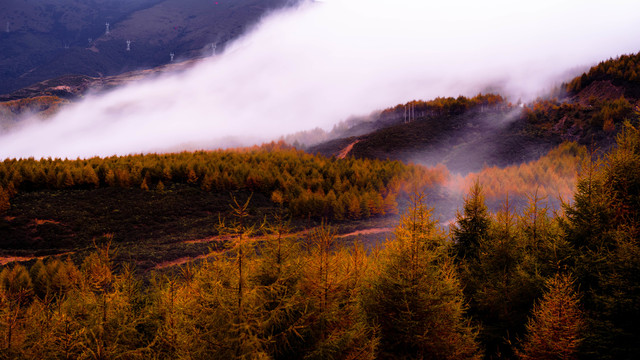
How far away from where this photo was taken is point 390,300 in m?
8.05

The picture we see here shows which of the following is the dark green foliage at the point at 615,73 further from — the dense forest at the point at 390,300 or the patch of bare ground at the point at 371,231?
the dense forest at the point at 390,300

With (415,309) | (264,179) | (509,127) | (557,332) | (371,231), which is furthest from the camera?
(509,127)

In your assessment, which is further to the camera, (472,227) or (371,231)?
A: (371,231)

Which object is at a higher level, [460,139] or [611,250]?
[460,139]

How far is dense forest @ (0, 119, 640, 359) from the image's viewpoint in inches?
219

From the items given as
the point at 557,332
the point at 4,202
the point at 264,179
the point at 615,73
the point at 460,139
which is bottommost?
the point at 557,332

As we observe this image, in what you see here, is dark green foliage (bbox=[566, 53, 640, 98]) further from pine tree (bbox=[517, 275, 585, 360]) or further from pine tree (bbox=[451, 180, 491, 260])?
pine tree (bbox=[517, 275, 585, 360])

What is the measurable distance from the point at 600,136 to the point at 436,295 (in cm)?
8502

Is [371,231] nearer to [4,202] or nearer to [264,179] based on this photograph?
[264,179]

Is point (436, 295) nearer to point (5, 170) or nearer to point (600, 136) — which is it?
point (5, 170)

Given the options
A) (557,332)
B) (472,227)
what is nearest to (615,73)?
(472,227)

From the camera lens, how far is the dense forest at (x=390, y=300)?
5.56 m

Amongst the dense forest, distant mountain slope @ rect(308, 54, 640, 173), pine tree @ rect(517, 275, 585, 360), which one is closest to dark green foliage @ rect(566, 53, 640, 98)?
distant mountain slope @ rect(308, 54, 640, 173)

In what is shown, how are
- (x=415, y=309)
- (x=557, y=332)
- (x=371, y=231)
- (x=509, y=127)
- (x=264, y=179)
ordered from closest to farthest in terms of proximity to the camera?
(x=415, y=309) → (x=557, y=332) → (x=371, y=231) → (x=264, y=179) → (x=509, y=127)
